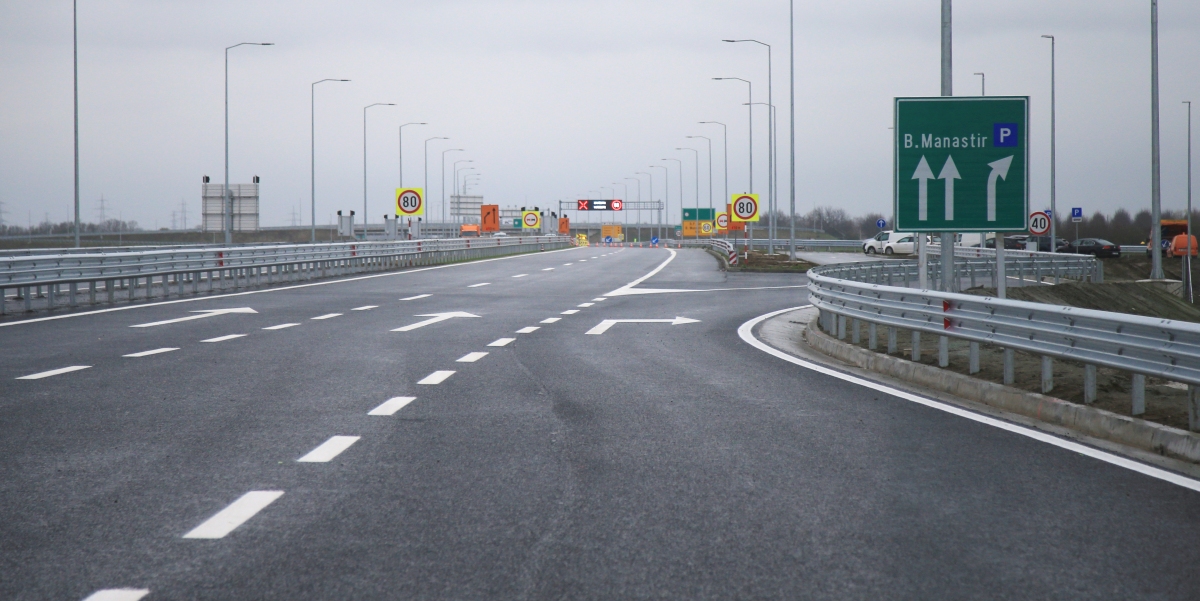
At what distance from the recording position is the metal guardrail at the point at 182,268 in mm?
21328

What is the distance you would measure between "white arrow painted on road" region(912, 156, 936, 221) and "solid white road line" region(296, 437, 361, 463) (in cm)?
834

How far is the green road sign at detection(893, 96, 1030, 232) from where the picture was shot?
1405 cm

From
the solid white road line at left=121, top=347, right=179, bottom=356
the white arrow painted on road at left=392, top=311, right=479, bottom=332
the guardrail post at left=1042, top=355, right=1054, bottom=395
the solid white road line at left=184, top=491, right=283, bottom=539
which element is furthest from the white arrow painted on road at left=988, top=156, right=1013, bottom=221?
the solid white road line at left=184, top=491, right=283, bottom=539

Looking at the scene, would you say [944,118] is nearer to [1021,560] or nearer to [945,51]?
[945,51]

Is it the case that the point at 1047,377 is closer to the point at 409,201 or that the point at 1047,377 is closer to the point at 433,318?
the point at 433,318

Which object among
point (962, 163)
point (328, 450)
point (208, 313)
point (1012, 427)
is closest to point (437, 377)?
point (328, 450)

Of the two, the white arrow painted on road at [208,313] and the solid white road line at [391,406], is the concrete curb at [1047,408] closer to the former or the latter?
the solid white road line at [391,406]

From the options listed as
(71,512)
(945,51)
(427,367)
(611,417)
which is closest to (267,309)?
(427,367)

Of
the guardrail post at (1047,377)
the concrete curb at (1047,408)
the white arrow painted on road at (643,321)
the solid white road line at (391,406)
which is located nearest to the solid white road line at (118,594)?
the solid white road line at (391,406)

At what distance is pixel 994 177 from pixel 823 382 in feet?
13.6

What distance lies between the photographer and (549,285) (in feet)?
104

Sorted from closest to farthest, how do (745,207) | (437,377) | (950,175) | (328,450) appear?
(328,450)
(437,377)
(950,175)
(745,207)

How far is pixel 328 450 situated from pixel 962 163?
30.0 ft

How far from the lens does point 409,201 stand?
6038cm
